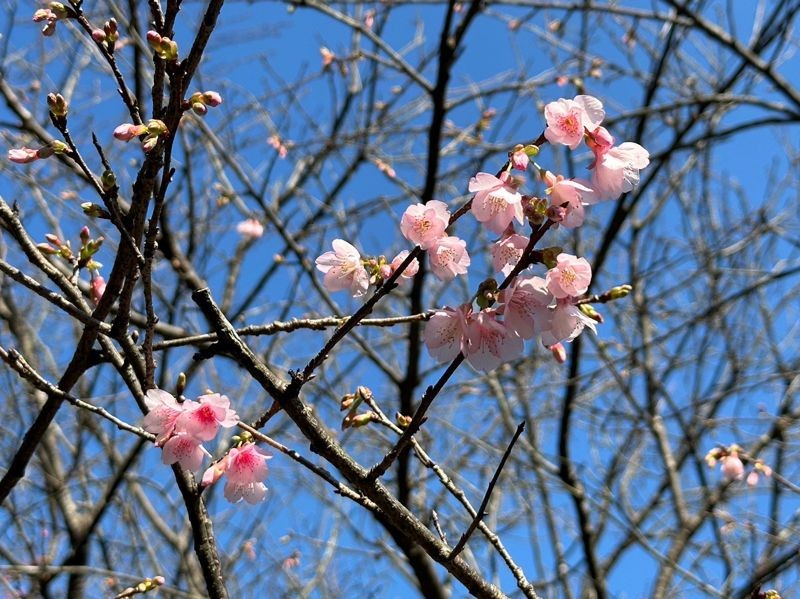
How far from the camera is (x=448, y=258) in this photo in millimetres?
1539

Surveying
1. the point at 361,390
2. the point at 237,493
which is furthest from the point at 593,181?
the point at 237,493

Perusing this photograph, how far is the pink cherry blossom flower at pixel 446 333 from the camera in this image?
54.0 inches

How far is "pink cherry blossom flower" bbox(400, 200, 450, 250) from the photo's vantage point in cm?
146

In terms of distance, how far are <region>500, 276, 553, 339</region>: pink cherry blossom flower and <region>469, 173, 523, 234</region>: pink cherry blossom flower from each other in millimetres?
131

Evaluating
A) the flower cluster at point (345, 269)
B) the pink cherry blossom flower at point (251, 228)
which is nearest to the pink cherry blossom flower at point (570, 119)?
the flower cluster at point (345, 269)

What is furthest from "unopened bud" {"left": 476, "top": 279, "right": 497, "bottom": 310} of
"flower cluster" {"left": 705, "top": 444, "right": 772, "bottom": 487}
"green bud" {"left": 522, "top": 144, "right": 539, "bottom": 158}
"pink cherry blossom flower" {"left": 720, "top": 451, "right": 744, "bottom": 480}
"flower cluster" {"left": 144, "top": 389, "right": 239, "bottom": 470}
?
"pink cherry blossom flower" {"left": 720, "top": 451, "right": 744, "bottom": 480}

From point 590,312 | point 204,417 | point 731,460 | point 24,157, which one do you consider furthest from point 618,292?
point 731,460

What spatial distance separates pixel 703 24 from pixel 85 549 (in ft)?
16.0

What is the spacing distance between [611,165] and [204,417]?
1.00 m

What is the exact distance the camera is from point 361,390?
1533 millimetres

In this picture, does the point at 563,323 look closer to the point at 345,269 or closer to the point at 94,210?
the point at 345,269

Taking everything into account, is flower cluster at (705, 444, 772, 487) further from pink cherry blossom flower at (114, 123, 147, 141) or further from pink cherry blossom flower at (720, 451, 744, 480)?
pink cherry blossom flower at (114, 123, 147, 141)

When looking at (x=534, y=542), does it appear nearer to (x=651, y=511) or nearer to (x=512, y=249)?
(x=651, y=511)

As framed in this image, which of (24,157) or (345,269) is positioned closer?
(24,157)
